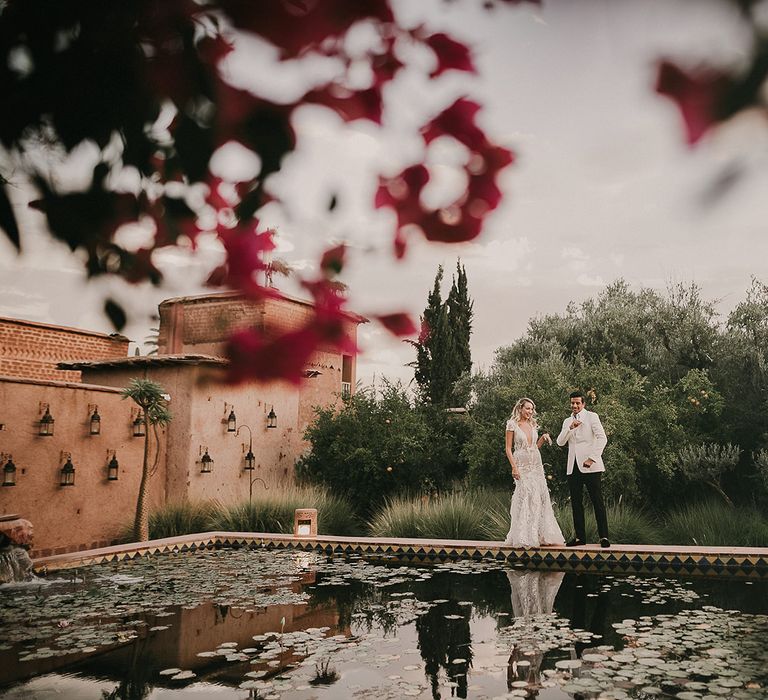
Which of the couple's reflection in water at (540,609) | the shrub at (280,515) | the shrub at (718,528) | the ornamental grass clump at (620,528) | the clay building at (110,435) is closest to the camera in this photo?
the couple's reflection in water at (540,609)

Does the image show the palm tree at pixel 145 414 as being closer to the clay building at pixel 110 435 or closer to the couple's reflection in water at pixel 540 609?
the clay building at pixel 110 435

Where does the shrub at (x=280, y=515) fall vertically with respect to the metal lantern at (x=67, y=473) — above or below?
below

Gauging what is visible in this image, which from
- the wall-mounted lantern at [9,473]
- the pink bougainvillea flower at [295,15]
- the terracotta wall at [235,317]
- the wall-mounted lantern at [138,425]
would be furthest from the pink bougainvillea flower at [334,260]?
the wall-mounted lantern at [138,425]

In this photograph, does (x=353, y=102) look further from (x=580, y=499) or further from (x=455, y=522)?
(x=455, y=522)

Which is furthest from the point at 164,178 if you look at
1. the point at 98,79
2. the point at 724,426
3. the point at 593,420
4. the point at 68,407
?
A: the point at 724,426

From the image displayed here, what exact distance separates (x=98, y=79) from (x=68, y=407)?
10059 mm

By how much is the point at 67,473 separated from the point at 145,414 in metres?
1.36

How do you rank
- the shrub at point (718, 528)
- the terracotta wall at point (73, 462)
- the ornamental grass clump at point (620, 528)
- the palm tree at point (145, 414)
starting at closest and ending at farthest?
the shrub at point (718, 528) < the ornamental grass clump at point (620, 528) < the terracotta wall at point (73, 462) < the palm tree at point (145, 414)

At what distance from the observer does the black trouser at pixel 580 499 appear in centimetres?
751

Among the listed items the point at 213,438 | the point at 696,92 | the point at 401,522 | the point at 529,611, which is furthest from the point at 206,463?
the point at 696,92

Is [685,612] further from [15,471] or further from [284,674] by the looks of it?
[15,471]

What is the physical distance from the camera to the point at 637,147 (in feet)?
3.14

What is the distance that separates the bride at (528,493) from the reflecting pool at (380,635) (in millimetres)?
577

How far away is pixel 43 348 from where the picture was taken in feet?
49.3
